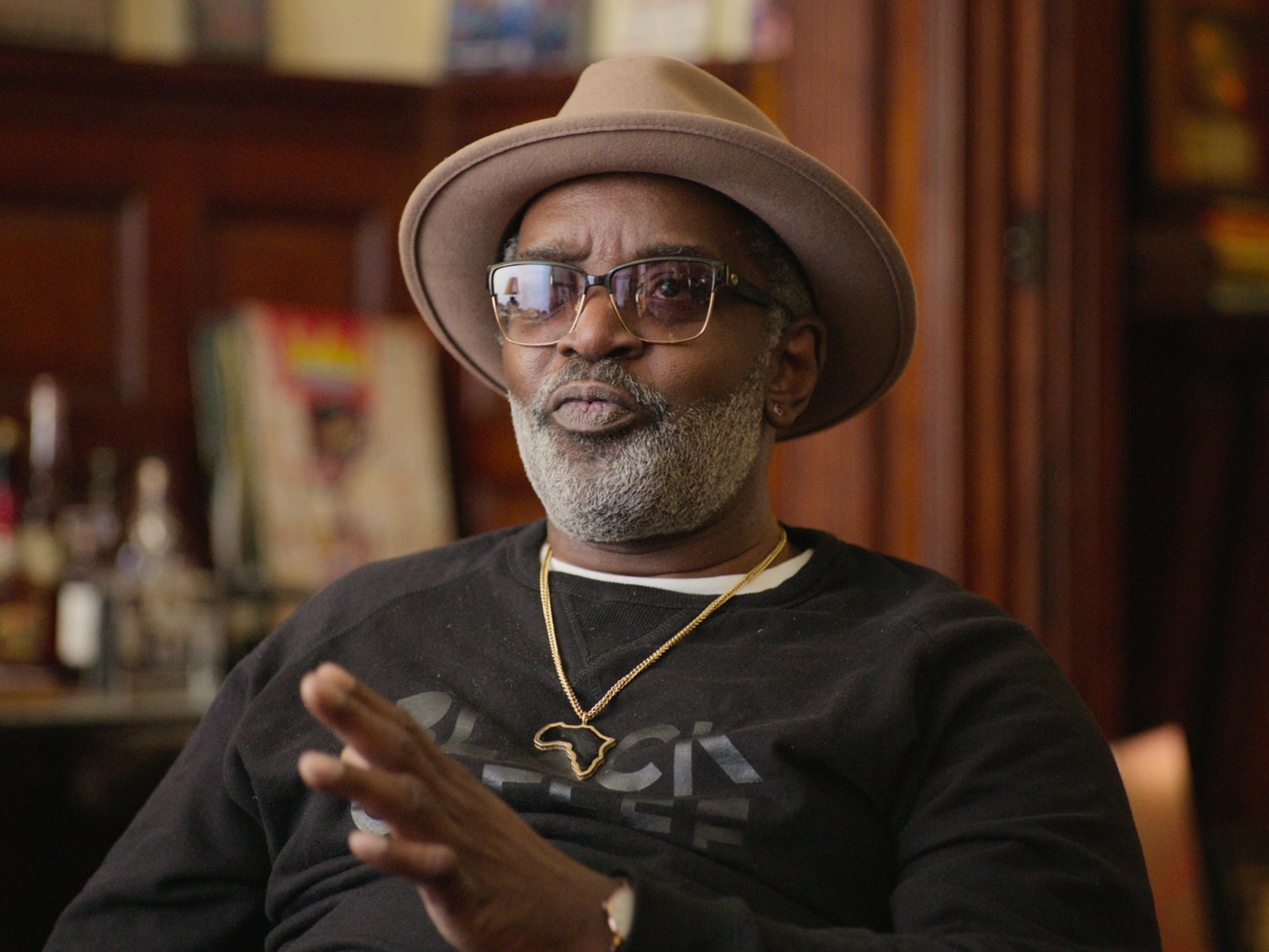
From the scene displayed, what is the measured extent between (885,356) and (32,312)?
229cm

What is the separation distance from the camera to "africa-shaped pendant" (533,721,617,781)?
1.22 meters

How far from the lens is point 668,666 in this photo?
1292 millimetres

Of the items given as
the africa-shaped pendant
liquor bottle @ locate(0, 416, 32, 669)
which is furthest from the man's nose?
liquor bottle @ locate(0, 416, 32, 669)

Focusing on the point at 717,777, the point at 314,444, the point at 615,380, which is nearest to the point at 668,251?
the point at 615,380

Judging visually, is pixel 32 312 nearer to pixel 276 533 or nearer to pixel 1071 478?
pixel 276 533

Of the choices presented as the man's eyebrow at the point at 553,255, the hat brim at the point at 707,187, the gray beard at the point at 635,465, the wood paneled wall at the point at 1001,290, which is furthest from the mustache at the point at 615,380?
the wood paneled wall at the point at 1001,290

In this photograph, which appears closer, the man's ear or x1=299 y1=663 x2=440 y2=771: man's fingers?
x1=299 y1=663 x2=440 y2=771: man's fingers

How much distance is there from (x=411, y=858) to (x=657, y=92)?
85cm

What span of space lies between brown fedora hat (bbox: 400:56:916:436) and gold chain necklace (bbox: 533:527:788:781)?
34 centimetres

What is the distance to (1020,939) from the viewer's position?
108 centimetres

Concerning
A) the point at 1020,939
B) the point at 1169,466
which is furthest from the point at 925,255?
the point at 1020,939

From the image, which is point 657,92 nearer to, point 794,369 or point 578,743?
point 794,369

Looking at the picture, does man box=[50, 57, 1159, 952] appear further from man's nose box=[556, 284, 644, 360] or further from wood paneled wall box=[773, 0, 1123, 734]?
wood paneled wall box=[773, 0, 1123, 734]

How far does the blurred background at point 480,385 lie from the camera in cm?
240
